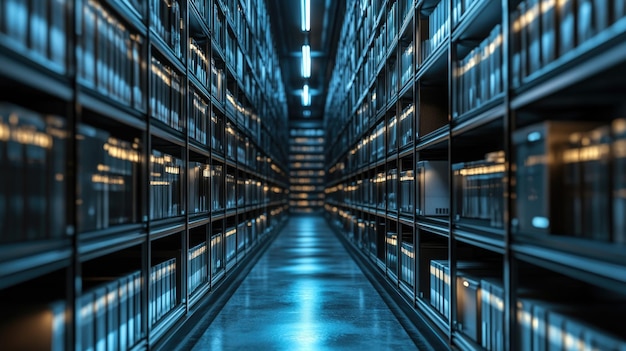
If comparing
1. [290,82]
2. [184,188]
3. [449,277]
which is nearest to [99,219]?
[184,188]

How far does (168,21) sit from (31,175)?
6.83 ft

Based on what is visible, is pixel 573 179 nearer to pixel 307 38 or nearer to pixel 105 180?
pixel 105 180

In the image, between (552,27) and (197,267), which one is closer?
(552,27)

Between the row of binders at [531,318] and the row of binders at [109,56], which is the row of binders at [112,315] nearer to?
the row of binders at [109,56]

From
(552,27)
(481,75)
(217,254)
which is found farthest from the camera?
(217,254)

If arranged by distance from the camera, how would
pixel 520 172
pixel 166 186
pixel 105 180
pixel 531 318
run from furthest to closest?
pixel 166 186 → pixel 105 180 → pixel 520 172 → pixel 531 318

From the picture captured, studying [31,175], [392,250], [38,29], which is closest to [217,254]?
[392,250]

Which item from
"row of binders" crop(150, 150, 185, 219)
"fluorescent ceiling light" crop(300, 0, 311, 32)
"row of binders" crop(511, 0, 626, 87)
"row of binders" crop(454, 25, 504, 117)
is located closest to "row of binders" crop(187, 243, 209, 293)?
"row of binders" crop(150, 150, 185, 219)

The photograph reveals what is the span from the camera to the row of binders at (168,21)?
3.10m

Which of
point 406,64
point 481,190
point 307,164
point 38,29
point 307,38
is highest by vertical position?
point 307,38

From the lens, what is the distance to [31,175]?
1.67 metres

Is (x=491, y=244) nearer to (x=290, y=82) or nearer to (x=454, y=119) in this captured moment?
(x=454, y=119)

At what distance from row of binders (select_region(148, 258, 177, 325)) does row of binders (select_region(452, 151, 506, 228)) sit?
186 cm

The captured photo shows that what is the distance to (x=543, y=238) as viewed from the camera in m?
1.89
